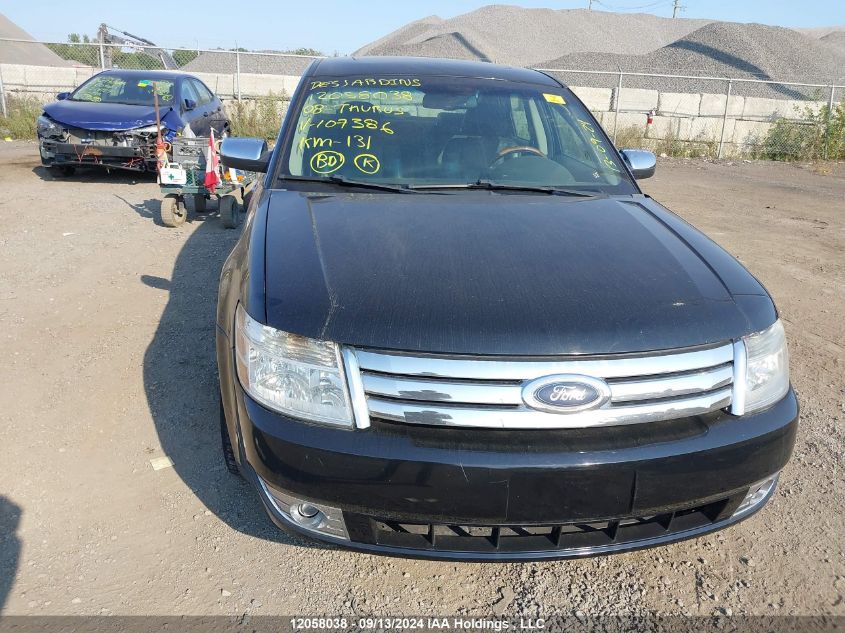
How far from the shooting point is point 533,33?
51031mm

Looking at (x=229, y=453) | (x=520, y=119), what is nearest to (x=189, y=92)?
(x=520, y=119)

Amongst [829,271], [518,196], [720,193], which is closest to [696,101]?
[720,193]

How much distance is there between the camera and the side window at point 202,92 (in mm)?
11100

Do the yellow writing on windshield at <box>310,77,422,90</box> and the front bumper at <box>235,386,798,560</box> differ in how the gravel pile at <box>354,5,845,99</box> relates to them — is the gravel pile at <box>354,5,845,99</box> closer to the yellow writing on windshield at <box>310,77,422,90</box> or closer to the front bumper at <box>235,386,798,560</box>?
the yellow writing on windshield at <box>310,77,422,90</box>

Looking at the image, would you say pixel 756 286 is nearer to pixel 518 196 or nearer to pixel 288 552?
pixel 518 196

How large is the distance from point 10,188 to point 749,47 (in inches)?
1372

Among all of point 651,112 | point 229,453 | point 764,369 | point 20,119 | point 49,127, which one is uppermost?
point 651,112

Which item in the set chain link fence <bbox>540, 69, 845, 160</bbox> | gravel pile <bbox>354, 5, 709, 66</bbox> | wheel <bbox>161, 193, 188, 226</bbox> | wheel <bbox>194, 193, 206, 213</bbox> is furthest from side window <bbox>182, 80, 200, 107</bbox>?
gravel pile <bbox>354, 5, 709, 66</bbox>

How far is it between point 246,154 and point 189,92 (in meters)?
8.09

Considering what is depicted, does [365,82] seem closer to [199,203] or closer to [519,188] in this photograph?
[519,188]

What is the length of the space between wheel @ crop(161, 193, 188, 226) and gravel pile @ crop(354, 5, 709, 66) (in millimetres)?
36324

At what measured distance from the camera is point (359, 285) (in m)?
2.15

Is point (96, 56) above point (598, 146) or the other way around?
above

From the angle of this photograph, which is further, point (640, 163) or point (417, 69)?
point (417, 69)
